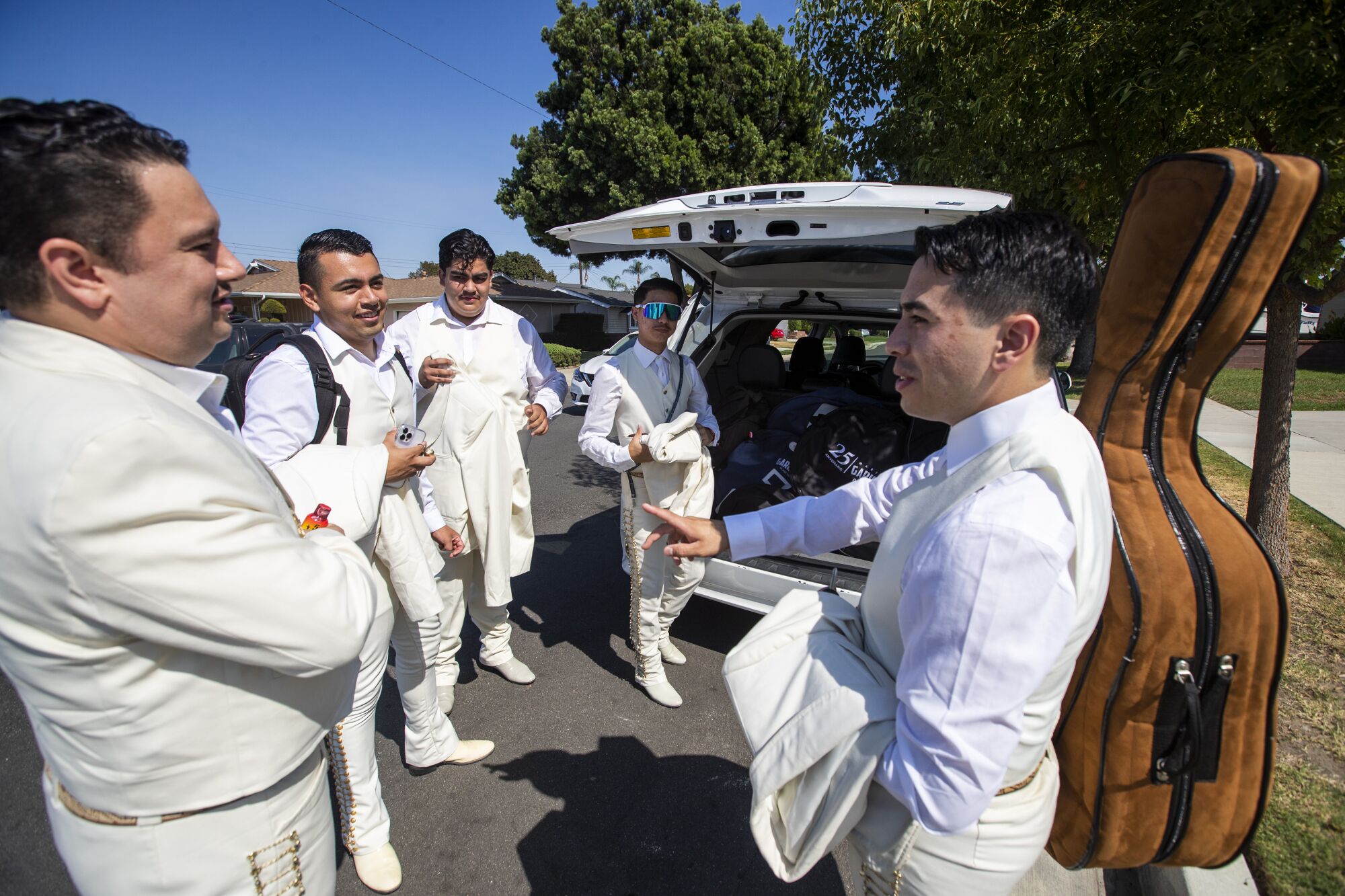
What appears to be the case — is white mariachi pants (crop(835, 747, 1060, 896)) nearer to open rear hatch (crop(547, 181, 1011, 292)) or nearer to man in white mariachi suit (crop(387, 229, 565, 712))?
open rear hatch (crop(547, 181, 1011, 292))

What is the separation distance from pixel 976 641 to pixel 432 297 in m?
35.8

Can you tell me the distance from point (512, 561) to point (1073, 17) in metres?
3.64

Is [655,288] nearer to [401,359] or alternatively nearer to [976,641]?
[401,359]

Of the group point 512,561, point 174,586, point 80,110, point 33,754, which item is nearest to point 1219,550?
point 174,586

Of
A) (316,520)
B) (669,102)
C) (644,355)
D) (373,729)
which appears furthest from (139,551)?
(669,102)

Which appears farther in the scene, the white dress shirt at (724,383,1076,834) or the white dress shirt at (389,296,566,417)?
the white dress shirt at (389,296,566,417)

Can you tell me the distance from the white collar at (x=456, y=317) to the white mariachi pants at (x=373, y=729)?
1345 millimetres

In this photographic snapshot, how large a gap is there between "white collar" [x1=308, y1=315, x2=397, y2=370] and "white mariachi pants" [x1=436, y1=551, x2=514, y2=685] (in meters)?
0.89

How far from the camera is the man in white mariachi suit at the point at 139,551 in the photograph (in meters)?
0.88

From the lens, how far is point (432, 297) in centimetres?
3353

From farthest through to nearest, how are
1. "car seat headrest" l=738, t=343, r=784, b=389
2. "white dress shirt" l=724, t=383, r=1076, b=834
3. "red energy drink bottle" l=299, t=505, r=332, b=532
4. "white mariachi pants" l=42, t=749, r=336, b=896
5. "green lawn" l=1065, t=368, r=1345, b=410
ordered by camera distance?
"green lawn" l=1065, t=368, r=1345, b=410 < "car seat headrest" l=738, t=343, r=784, b=389 < "red energy drink bottle" l=299, t=505, r=332, b=532 < "white mariachi pants" l=42, t=749, r=336, b=896 < "white dress shirt" l=724, t=383, r=1076, b=834

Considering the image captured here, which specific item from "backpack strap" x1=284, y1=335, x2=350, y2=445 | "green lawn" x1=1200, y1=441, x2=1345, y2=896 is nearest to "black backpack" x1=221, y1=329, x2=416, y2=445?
"backpack strap" x1=284, y1=335, x2=350, y2=445

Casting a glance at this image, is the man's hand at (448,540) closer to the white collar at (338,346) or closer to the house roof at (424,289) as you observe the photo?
the white collar at (338,346)

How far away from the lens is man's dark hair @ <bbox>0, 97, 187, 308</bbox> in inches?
36.2
